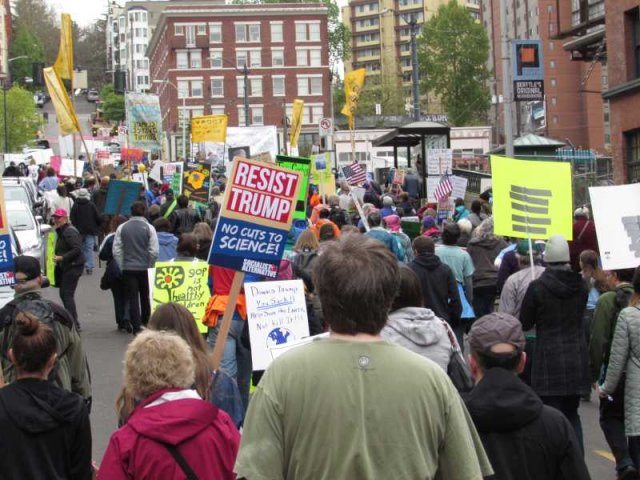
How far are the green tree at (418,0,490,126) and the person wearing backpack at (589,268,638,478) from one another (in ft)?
343

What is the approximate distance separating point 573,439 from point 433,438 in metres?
1.23

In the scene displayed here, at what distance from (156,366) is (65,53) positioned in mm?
23630

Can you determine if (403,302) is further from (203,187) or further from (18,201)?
(203,187)

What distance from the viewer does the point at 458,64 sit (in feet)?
367

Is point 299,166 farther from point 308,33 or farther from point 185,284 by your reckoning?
point 308,33

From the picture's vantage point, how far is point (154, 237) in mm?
15211

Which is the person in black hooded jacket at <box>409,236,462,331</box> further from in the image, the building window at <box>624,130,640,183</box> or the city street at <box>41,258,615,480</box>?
the building window at <box>624,130,640,183</box>

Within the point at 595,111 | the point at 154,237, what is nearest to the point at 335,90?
the point at 595,111

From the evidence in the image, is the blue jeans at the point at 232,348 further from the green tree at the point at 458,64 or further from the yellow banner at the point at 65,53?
the green tree at the point at 458,64

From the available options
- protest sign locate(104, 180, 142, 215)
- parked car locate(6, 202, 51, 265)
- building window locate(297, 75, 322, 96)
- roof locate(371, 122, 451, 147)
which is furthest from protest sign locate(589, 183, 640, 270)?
building window locate(297, 75, 322, 96)

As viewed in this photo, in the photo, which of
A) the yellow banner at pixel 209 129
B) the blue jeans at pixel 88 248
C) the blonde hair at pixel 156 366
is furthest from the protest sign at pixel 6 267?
the yellow banner at pixel 209 129

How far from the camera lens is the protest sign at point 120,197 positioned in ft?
71.4

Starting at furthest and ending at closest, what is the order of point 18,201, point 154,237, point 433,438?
point 18,201 < point 154,237 < point 433,438

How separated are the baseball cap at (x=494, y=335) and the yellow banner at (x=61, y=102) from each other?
70.7 feet
